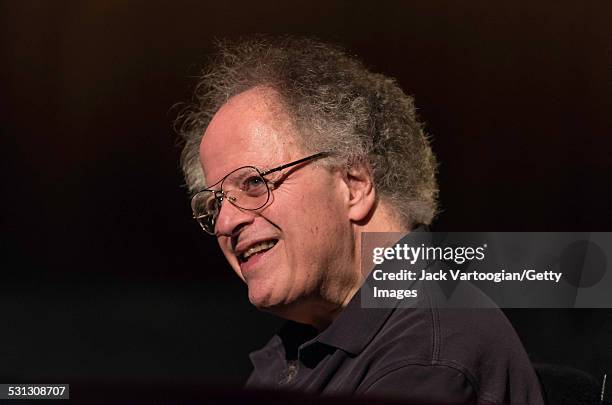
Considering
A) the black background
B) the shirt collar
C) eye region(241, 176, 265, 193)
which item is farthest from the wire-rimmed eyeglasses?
the black background

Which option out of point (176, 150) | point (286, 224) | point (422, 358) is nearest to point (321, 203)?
point (286, 224)

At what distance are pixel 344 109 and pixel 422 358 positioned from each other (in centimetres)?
64

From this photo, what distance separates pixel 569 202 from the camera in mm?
2459

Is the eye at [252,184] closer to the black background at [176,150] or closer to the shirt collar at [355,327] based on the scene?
the shirt collar at [355,327]

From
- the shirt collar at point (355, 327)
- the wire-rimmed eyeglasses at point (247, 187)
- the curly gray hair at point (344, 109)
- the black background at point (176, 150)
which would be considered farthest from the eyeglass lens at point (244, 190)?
the black background at point (176, 150)

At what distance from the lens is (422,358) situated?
151cm

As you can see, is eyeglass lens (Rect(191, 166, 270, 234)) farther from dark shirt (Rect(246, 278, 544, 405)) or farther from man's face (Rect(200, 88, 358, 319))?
dark shirt (Rect(246, 278, 544, 405))

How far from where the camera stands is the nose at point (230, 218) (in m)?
1.84

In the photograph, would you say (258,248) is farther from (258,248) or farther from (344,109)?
(344,109)

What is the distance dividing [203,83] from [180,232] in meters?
0.70

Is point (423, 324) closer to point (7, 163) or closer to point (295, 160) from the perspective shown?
point (295, 160)

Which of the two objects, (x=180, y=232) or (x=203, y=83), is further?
(x=180, y=232)

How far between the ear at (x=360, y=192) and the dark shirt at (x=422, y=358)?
0.19 m

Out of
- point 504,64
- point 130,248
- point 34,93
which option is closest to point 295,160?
point 504,64
